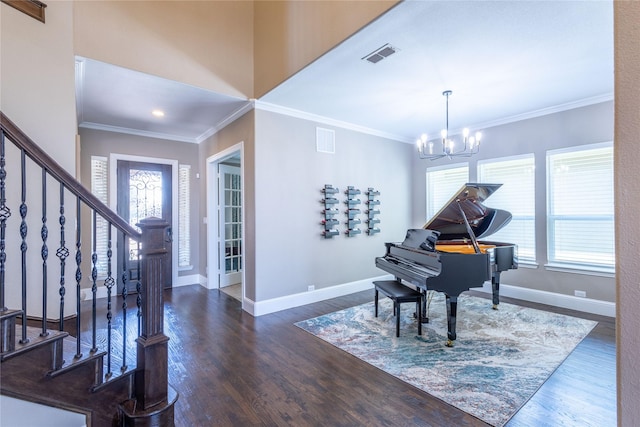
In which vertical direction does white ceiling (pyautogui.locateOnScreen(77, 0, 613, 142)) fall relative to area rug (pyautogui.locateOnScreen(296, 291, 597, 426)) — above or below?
above

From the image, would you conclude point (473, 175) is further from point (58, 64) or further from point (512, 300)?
point (58, 64)

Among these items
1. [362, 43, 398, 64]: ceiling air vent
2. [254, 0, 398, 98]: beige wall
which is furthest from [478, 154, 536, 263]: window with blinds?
[254, 0, 398, 98]: beige wall

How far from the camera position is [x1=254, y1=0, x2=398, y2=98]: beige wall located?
261cm

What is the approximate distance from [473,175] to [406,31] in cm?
344

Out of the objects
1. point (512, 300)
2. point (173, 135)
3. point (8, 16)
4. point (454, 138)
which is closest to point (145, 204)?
point (173, 135)

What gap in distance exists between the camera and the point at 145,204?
5270 mm

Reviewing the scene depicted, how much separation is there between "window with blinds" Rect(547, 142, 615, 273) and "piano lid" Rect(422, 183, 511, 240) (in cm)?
102

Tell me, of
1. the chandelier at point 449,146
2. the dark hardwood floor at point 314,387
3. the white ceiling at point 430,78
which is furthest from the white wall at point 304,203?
the dark hardwood floor at point 314,387

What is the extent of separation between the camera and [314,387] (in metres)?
2.40

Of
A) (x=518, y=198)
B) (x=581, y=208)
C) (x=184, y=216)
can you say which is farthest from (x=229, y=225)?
(x=581, y=208)

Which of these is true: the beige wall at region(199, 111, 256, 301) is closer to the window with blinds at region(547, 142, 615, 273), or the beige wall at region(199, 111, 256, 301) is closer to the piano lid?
the piano lid

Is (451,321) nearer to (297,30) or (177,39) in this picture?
(297,30)

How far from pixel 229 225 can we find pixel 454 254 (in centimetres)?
393

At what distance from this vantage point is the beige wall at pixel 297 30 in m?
2.61
